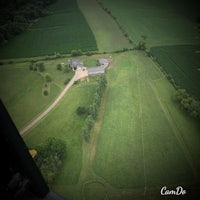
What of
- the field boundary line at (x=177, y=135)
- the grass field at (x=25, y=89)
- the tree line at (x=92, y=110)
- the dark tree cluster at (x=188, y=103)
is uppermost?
the grass field at (x=25, y=89)

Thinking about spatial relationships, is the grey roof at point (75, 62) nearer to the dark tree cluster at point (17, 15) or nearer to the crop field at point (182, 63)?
the crop field at point (182, 63)

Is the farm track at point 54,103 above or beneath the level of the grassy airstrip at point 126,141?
above

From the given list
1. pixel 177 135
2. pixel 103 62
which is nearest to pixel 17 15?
pixel 103 62

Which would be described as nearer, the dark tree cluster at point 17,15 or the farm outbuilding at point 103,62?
the farm outbuilding at point 103,62

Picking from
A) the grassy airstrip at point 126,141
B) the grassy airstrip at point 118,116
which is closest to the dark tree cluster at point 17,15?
the grassy airstrip at point 118,116

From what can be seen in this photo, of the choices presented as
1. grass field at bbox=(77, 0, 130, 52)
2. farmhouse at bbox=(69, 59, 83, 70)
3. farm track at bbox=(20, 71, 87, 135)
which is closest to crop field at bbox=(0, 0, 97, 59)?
grass field at bbox=(77, 0, 130, 52)

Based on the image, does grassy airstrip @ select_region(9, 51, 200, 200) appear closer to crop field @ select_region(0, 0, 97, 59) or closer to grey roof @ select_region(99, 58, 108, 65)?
grey roof @ select_region(99, 58, 108, 65)
